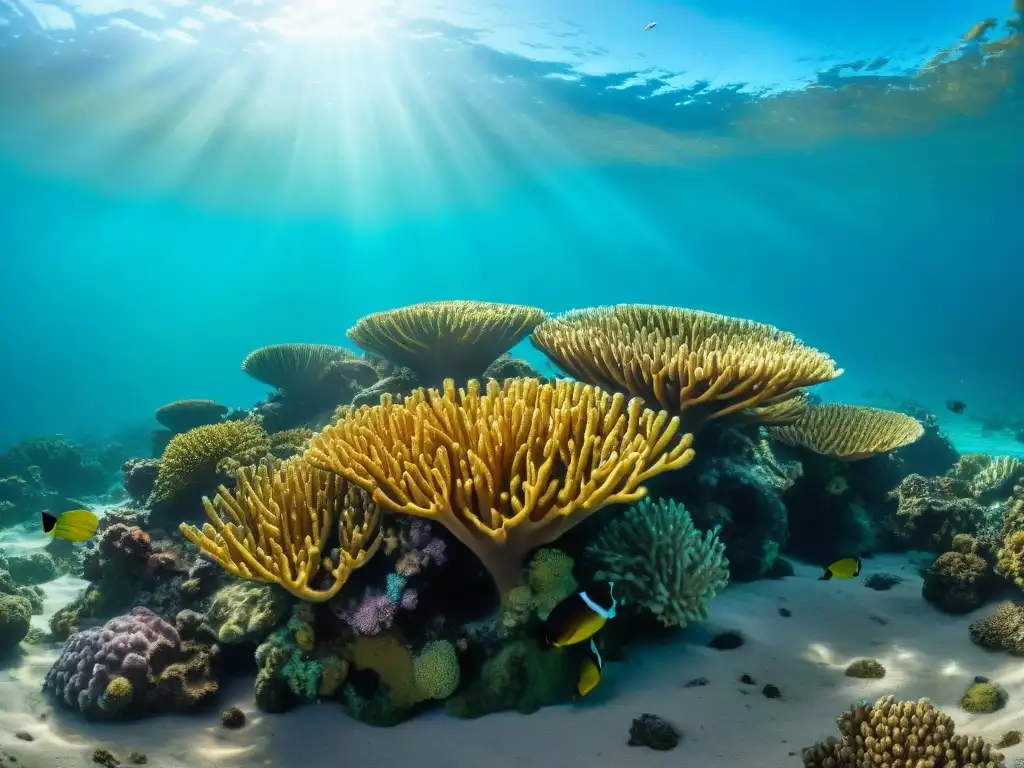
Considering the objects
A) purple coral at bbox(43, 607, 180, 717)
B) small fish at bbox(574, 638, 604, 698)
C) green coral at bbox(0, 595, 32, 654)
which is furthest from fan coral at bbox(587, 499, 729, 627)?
green coral at bbox(0, 595, 32, 654)

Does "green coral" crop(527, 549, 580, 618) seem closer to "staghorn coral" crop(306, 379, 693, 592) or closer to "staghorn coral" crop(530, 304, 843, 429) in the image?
"staghorn coral" crop(306, 379, 693, 592)

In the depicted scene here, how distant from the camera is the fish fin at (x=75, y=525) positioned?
4414 mm

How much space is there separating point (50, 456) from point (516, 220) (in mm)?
51421

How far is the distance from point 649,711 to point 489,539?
4.92 feet

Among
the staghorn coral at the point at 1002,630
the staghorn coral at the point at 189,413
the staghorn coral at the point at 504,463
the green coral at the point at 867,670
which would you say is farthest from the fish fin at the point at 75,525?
the staghorn coral at the point at 189,413

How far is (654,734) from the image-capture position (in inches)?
128

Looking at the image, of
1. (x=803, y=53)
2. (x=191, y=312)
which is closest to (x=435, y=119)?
(x=803, y=53)

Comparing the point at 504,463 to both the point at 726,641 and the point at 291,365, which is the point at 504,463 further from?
the point at 291,365

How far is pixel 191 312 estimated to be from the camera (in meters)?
140

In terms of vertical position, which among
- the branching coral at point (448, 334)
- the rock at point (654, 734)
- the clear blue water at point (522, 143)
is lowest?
the rock at point (654, 734)

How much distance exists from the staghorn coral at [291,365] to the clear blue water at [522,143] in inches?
752

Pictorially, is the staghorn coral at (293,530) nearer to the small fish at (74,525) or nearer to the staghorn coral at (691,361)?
the small fish at (74,525)

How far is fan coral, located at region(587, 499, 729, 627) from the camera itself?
4.07 metres

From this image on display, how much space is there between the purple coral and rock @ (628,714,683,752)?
10.9 feet
